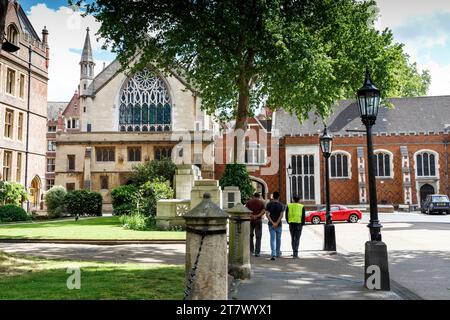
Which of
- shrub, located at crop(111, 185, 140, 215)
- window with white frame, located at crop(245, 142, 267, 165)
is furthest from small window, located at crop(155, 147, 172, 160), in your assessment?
shrub, located at crop(111, 185, 140, 215)

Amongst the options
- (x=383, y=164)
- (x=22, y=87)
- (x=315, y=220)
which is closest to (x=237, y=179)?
(x=315, y=220)

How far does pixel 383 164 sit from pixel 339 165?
463 cm

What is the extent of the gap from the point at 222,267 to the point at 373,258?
142 inches

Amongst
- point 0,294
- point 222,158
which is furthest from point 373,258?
point 222,158

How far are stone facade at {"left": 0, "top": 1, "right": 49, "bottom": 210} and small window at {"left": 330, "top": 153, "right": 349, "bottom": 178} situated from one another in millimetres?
28653

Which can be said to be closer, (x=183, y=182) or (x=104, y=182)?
(x=183, y=182)

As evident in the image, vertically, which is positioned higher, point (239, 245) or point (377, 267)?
point (239, 245)

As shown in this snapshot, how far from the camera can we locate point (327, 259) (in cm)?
1160

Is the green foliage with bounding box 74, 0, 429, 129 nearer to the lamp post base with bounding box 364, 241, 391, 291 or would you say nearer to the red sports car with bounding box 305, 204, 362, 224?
the red sports car with bounding box 305, 204, 362, 224

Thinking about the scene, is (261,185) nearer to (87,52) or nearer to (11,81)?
(87,52)

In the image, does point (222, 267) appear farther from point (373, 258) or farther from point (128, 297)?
→ point (373, 258)

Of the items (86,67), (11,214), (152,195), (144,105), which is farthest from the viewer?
(86,67)

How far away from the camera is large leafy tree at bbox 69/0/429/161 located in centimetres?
1805

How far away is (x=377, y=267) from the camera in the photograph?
7.18 m
